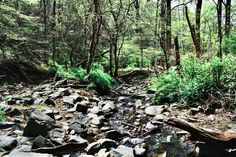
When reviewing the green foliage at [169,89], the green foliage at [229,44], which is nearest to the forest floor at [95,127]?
the green foliage at [169,89]

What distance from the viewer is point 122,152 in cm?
663

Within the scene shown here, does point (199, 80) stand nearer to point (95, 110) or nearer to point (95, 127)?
point (95, 110)

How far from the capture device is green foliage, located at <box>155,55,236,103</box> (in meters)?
10.7

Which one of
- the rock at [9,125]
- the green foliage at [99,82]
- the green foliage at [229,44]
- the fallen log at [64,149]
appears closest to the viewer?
the fallen log at [64,149]

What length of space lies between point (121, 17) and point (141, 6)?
5.69 meters

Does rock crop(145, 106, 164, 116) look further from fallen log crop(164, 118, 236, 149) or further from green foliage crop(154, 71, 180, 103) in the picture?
fallen log crop(164, 118, 236, 149)

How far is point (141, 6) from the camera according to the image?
91.6 ft

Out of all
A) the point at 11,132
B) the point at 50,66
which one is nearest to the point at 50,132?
the point at 11,132

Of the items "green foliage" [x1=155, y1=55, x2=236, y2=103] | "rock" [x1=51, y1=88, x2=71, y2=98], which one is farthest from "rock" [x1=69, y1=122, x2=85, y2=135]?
"green foliage" [x1=155, y1=55, x2=236, y2=103]

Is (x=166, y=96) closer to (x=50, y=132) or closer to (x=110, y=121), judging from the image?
(x=110, y=121)

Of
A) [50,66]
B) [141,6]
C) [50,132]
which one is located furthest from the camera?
[141,6]

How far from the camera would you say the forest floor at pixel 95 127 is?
259 inches

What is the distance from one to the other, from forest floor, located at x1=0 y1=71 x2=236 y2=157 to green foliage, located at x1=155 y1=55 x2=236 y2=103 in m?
0.55

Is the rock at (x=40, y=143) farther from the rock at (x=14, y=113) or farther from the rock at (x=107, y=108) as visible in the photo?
the rock at (x=107, y=108)
